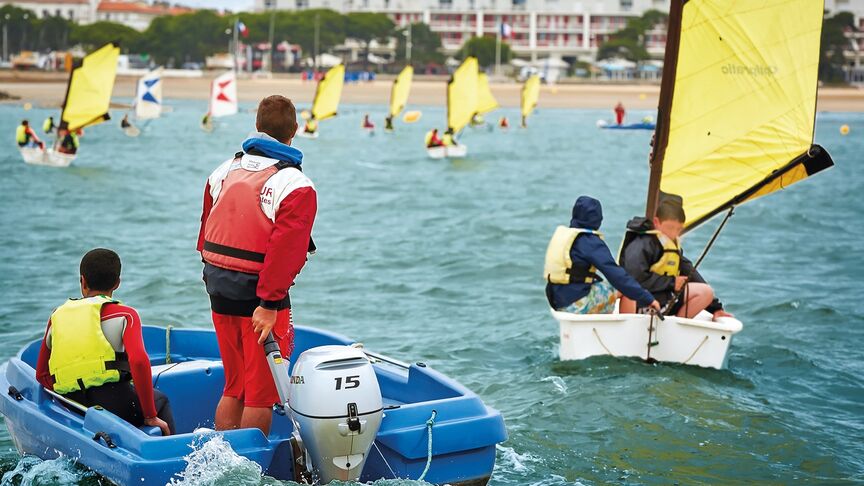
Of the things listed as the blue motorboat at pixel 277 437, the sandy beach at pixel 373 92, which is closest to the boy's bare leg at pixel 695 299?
the blue motorboat at pixel 277 437

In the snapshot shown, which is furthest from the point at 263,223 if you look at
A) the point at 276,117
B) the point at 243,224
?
the point at 276,117

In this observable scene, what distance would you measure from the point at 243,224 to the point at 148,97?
37.2 m

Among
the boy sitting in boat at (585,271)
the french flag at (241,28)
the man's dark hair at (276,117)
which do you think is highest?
Result: the french flag at (241,28)

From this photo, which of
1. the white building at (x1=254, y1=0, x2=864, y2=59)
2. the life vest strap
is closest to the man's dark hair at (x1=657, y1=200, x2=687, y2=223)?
the life vest strap

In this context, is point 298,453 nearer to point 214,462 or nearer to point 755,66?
point 214,462

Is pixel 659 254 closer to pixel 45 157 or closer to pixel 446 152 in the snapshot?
pixel 45 157

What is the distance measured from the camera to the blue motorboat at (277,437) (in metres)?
4.81

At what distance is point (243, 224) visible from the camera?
16.0 ft

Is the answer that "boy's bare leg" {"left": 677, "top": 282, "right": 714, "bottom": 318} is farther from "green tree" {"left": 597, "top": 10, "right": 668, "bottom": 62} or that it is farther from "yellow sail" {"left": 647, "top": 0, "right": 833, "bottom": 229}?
"green tree" {"left": 597, "top": 10, "right": 668, "bottom": 62}

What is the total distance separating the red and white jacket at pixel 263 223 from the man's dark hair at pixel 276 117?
0.41 feet

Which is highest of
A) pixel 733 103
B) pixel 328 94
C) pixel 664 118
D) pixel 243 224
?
pixel 733 103

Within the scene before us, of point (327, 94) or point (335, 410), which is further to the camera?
point (327, 94)

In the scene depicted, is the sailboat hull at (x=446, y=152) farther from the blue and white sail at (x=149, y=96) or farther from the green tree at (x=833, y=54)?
the green tree at (x=833, y=54)

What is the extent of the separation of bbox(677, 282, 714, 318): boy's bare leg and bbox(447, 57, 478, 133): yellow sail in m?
27.4
